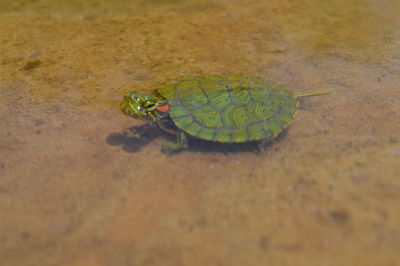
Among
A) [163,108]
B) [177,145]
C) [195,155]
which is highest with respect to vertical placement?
[163,108]

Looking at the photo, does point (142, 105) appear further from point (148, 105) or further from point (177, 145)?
point (177, 145)

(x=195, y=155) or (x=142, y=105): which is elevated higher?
(x=142, y=105)

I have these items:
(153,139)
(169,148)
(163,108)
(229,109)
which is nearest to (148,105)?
(163,108)

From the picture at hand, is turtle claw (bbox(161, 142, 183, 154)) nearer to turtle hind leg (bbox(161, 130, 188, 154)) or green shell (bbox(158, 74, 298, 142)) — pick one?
turtle hind leg (bbox(161, 130, 188, 154))

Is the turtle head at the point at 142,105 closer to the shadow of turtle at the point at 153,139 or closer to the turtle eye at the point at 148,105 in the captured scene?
the turtle eye at the point at 148,105

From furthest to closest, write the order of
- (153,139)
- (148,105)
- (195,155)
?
(153,139), (148,105), (195,155)

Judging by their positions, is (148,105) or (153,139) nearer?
(148,105)
